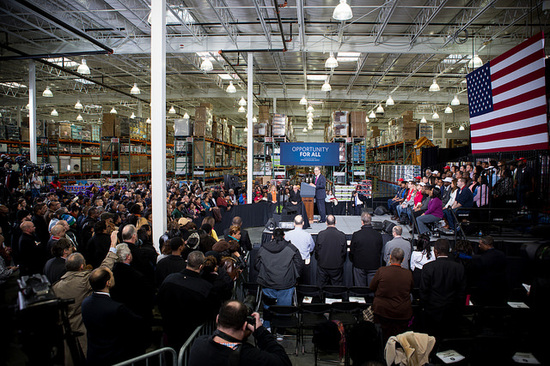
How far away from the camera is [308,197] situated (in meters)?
11.4

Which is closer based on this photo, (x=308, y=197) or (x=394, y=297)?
(x=394, y=297)

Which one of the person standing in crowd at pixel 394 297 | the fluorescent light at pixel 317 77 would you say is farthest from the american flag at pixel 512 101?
the fluorescent light at pixel 317 77

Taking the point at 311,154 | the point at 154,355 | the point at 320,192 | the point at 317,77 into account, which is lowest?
the point at 154,355

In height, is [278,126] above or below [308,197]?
above

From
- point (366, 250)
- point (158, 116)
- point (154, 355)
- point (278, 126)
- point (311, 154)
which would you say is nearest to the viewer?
point (154, 355)

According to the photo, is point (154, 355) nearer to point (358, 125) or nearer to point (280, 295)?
point (280, 295)

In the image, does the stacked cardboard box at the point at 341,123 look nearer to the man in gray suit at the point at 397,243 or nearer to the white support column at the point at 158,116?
the man in gray suit at the point at 397,243

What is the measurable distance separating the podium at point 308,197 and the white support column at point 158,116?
5941mm

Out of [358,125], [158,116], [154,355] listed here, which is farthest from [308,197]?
[154,355]

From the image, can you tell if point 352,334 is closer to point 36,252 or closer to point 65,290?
point 65,290

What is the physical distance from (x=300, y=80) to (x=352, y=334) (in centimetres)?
2164

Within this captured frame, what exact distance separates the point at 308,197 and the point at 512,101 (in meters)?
6.93

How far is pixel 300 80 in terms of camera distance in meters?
22.7

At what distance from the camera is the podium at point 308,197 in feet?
37.5
